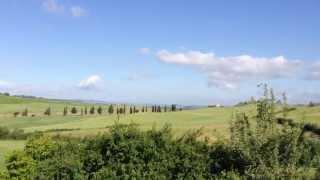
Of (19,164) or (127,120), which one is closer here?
(19,164)

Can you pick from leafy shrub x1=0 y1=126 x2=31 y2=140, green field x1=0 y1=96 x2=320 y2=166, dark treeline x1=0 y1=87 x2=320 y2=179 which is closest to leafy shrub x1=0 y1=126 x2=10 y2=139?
leafy shrub x1=0 y1=126 x2=31 y2=140

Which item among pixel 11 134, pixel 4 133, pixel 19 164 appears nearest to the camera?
pixel 19 164

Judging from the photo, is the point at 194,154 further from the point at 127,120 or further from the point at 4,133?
the point at 127,120

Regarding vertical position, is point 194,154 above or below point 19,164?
above

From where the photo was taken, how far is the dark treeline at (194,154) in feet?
40.8

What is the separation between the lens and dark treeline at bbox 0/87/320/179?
1245 cm

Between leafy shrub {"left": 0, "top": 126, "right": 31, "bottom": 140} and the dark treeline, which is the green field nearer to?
the dark treeline

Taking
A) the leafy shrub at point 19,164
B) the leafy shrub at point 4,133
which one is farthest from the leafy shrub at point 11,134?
the leafy shrub at point 19,164

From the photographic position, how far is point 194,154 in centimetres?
1372

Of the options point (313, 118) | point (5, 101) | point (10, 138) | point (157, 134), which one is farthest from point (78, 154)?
point (5, 101)

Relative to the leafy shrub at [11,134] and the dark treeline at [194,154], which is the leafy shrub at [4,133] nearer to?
the leafy shrub at [11,134]

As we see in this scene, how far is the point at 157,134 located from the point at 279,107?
3049 millimetres

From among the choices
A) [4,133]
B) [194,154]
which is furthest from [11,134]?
[194,154]

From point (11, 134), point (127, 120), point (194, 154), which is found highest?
point (194, 154)
